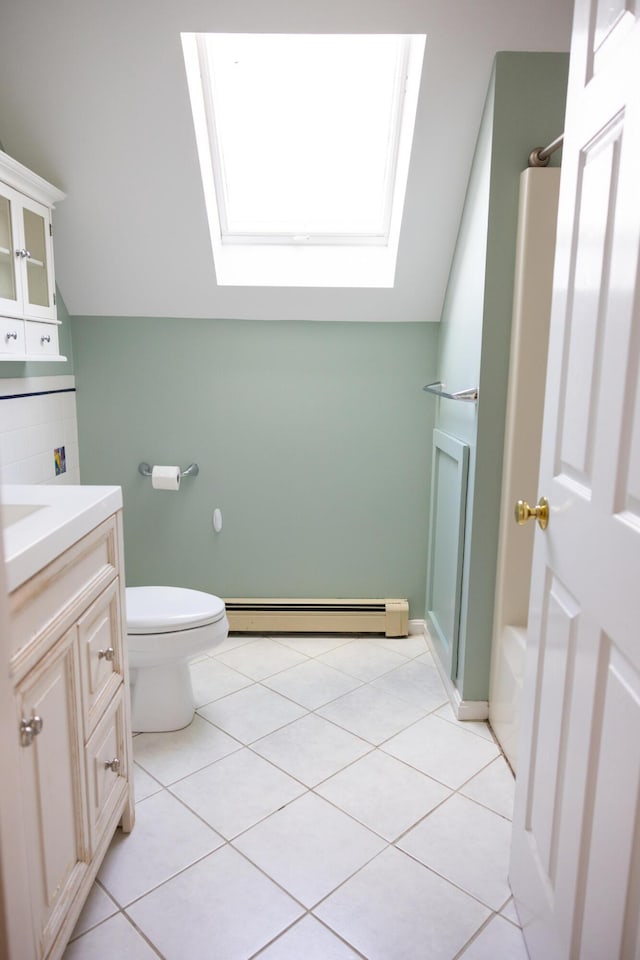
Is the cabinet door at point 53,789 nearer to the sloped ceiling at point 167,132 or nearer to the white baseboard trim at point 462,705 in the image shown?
the white baseboard trim at point 462,705

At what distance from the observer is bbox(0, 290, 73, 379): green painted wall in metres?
2.28

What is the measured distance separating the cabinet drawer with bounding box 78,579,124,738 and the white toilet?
448 mm

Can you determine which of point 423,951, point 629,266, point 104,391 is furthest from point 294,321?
point 423,951

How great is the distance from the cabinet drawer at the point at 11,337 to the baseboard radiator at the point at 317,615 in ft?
4.55

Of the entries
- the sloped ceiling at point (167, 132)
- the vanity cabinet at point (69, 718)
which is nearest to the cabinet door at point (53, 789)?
the vanity cabinet at point (69, 718)

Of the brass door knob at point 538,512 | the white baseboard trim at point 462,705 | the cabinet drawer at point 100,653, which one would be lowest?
the white baseboard trim at point 462,705

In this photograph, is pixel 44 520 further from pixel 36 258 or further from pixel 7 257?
pixel 36 258

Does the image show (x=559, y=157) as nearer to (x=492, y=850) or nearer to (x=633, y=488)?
(x=633, y=488)

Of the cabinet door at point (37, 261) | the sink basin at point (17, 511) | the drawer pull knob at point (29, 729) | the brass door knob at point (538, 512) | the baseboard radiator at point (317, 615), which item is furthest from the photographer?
the baseboard radiator at point (317, 615)

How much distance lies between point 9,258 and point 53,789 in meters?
1.46

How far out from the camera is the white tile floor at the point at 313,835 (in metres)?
1.43

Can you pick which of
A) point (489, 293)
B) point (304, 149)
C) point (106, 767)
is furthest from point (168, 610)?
point (304, 149)

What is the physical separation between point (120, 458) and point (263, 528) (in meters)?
0.66

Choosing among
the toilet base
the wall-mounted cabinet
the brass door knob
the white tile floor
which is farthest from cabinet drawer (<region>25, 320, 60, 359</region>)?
the brass door knob
